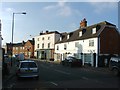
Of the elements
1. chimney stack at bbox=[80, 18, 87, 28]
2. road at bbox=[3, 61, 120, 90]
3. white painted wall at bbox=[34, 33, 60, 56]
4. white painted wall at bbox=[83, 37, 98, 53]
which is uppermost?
chimney stack at bbox=[80, 18, 87, 28]

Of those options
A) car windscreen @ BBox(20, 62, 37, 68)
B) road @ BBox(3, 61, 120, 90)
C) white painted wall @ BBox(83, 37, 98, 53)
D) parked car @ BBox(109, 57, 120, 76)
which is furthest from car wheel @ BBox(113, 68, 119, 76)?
white painted wall @ BBox(83, 37, 98, 53)

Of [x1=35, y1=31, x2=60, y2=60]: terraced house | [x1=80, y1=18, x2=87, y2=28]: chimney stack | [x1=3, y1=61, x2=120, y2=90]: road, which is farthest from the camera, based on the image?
[x1=35, y1=31, x2=60, y2=60]: terraced house

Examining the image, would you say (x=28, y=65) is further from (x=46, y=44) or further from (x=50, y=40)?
(x=46, y=44)

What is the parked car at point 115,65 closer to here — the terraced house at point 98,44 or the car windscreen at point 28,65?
the car windscreen at point 28,65

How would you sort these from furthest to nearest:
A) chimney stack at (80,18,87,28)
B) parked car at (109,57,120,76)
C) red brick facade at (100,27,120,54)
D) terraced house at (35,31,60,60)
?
terraced house at (35,31,60,60) → chimney stack at (80,18,87,28) → red brick facade at (100,27,120,54) → parked car at (109,57,120,76)

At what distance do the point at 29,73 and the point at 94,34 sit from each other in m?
29.9

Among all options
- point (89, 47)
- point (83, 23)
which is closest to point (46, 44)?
point (83, 23)

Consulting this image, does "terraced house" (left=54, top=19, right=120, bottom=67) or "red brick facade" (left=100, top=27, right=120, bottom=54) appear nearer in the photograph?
"terraced house" (left=54, top=19, right=120, bottom=67)

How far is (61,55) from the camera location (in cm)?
6719

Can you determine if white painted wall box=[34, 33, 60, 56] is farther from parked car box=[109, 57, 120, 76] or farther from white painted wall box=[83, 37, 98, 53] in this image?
parked car box=[109, 57, 120, 76]

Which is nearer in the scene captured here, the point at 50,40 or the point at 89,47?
the point at 89,47

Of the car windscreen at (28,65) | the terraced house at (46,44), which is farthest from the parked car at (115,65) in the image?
the terraced house at (46,44)

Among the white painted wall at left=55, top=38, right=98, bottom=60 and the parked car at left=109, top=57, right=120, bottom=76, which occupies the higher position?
the white painted wall at left=55, top=38, right=98, bottom=60

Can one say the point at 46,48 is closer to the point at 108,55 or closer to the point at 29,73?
the point at 108,55
